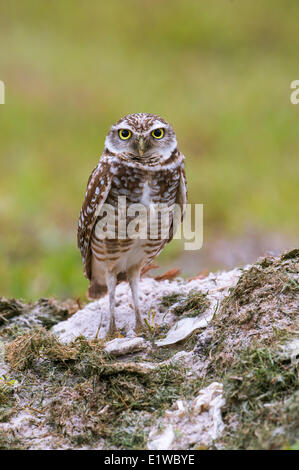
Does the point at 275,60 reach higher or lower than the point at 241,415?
higher

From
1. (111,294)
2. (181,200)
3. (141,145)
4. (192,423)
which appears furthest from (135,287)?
(192,423)

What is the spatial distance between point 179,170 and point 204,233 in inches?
225

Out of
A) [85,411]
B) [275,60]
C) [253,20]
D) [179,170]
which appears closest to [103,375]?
[85,411]

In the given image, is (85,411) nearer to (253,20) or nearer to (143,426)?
(143,426)

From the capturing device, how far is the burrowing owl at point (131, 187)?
15.0ft

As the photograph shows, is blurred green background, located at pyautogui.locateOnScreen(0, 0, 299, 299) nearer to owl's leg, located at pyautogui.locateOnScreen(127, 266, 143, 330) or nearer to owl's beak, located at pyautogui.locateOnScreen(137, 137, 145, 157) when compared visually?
owl's leg, located at pyautogui.locateOnScreen(127, 266, 143, 330)

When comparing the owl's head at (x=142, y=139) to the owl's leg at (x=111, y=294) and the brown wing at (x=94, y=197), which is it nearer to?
the brown wing at (x=94, y=197)

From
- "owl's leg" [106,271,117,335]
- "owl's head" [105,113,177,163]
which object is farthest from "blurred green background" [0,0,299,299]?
"owl's head" [105,113,177,163]

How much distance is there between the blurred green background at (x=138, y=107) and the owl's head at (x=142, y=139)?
323 centimetres

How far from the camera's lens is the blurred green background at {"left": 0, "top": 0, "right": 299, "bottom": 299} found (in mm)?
10305

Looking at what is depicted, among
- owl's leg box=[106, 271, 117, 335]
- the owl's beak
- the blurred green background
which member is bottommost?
owl's leg box=[106, 271, 117, 335]

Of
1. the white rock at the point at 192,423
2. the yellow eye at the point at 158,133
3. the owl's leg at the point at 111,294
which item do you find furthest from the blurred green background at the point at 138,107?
the white rock at the point at 192,423

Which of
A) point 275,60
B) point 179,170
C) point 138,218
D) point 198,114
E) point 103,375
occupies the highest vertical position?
point 275,60
